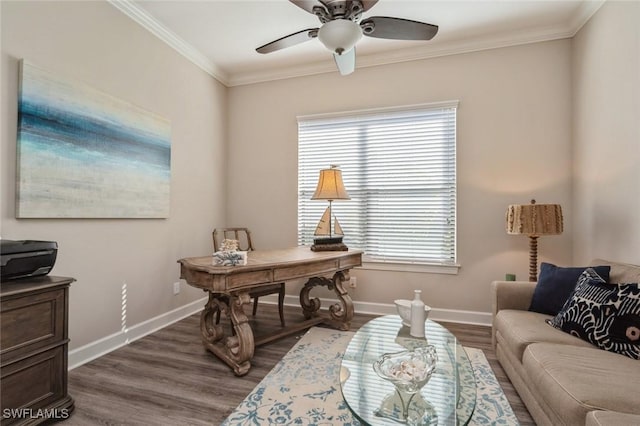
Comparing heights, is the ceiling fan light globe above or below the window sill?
above

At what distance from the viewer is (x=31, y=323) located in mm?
1638

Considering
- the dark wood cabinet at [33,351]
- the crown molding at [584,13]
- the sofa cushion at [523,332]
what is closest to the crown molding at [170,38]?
the dark wood cabinet at [33,351]

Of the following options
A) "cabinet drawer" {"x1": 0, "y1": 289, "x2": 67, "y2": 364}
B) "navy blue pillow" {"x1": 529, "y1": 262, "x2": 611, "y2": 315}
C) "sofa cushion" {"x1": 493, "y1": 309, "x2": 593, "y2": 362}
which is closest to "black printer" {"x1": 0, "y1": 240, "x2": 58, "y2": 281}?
"cabinet drawer" {"x1": 0, "y1": 289, "x2": 67, "y2": 364}

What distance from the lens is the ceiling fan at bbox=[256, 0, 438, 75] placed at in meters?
1.87

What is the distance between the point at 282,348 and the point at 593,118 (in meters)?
3.30

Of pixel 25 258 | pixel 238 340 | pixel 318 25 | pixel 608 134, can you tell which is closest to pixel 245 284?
pixel 238 340

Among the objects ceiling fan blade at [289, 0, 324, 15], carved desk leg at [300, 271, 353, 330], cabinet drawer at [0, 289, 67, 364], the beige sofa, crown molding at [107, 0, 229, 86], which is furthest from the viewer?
carved desk leg at [300, 271, 353, 330]

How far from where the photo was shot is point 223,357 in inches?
93.0

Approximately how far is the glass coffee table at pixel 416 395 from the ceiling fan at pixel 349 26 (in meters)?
1.80

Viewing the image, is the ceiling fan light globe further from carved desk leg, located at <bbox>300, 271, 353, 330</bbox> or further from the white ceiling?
carved desk leg, located at <bbox>300, 271, 353, 330</bbox>

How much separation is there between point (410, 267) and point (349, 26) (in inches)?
98.3

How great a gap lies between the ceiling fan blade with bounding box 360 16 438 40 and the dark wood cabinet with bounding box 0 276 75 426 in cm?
240

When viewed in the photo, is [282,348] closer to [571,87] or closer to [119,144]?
[119,144]

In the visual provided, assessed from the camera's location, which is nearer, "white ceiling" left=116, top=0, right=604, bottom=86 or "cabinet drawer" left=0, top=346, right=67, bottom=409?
"cabinet drawer" left=0, top=346, right=67, bottom=409
